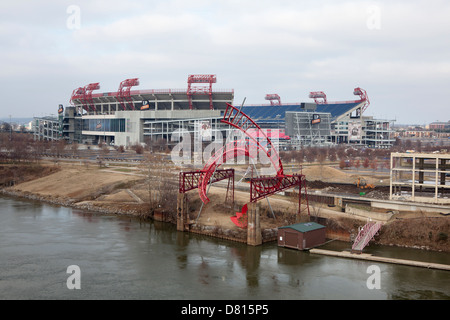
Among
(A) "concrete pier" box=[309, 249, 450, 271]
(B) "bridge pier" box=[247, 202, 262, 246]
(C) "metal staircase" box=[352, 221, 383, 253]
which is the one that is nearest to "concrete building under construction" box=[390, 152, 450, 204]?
(C) "metal staircase" box=[352, 221, 383, 253]

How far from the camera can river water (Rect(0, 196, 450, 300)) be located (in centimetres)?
2566

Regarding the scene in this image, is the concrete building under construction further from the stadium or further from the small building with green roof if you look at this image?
the stadium

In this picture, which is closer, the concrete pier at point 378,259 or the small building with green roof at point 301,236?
the concrete pier at point 378,259

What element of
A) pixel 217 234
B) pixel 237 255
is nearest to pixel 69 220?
pixel 217 234

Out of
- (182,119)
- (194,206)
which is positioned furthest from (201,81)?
(194,206)

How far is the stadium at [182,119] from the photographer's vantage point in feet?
372

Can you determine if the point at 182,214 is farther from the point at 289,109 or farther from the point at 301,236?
the point at 289,109

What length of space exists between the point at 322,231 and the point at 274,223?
518 centimetres

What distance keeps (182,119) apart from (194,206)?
218 ft

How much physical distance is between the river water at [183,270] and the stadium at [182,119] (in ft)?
230

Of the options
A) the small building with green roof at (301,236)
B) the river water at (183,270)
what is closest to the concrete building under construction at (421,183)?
the river water at (183,270)

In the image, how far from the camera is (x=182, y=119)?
112 meters

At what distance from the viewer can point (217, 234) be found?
39.2 m

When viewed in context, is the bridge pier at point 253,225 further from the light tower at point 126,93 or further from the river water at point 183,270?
the light tower at point 126,93
